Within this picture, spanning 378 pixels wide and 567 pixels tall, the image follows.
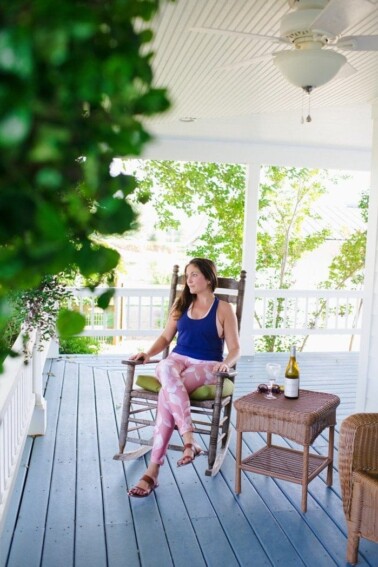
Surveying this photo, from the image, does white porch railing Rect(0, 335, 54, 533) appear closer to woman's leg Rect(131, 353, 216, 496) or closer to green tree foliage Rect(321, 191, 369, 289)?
woman's leg Rect(131, 353, 216, 496)

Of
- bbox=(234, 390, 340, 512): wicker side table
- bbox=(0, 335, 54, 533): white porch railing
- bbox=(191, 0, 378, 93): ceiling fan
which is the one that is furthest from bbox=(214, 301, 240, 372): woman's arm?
bbox=(191, 0, 378, 93): ceiling fan

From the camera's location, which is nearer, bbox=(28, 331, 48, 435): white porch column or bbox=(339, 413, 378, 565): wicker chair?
bbox=(339, 413, 378, 565): wicker chair

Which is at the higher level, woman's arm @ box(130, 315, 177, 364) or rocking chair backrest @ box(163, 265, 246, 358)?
rocking chair backrest @ box(163, 265, 246, 358)

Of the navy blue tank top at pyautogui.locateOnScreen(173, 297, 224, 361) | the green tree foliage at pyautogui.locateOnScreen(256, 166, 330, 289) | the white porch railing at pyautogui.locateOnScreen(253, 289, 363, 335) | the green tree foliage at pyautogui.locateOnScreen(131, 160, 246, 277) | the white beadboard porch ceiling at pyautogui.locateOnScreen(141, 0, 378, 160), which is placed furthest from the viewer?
the green tree foliage at pyautogui.locateOnScreen(256, 166, 330, 289)

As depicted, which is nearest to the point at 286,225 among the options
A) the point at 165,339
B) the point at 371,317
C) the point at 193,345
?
the point at 371,317

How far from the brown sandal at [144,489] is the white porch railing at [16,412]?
0.63m

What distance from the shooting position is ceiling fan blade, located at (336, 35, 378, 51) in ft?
8.73

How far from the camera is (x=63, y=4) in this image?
45 centimetres

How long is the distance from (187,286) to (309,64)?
5.84 feet

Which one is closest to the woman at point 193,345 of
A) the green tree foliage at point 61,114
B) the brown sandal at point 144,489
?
the brown sandal at point 144,489

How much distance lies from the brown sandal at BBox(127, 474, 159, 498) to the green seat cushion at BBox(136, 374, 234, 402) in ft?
1.79

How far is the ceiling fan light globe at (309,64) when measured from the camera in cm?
265

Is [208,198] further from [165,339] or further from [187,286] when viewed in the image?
[165,339]

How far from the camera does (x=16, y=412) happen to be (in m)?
3.27
